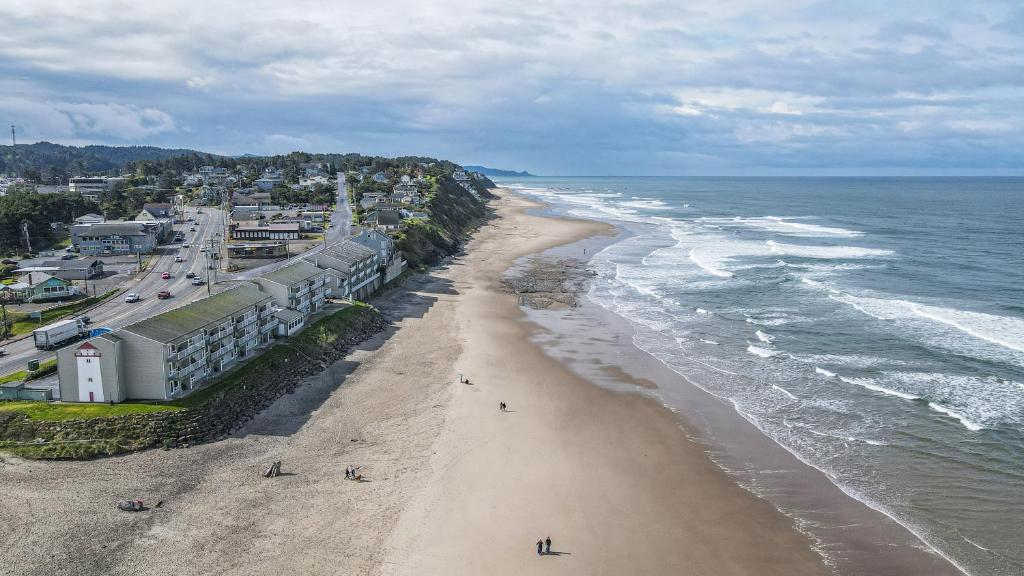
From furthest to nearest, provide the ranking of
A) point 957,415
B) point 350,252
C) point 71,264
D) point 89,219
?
1. point 89,219
2. point 350,252
3. point 71,264
4. point 957,415

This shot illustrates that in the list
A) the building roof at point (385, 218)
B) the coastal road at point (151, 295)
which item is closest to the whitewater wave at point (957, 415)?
the coastal road at point (151, 295)

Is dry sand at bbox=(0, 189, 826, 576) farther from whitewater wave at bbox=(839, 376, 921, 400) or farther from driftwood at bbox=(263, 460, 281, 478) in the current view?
whitewater wave at bbox=(839, 376, 921, 400)

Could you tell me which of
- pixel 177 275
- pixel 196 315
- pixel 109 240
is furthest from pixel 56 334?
pixel 109 240

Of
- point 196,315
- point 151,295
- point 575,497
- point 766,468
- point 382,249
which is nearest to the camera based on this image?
point 575,497

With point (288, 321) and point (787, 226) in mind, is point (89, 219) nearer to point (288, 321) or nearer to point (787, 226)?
point (288, 321)

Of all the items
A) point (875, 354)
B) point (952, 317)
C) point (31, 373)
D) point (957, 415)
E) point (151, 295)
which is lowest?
point (957, 415)

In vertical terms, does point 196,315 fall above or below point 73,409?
above

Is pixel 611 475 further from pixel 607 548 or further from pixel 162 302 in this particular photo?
pixel 162 302
